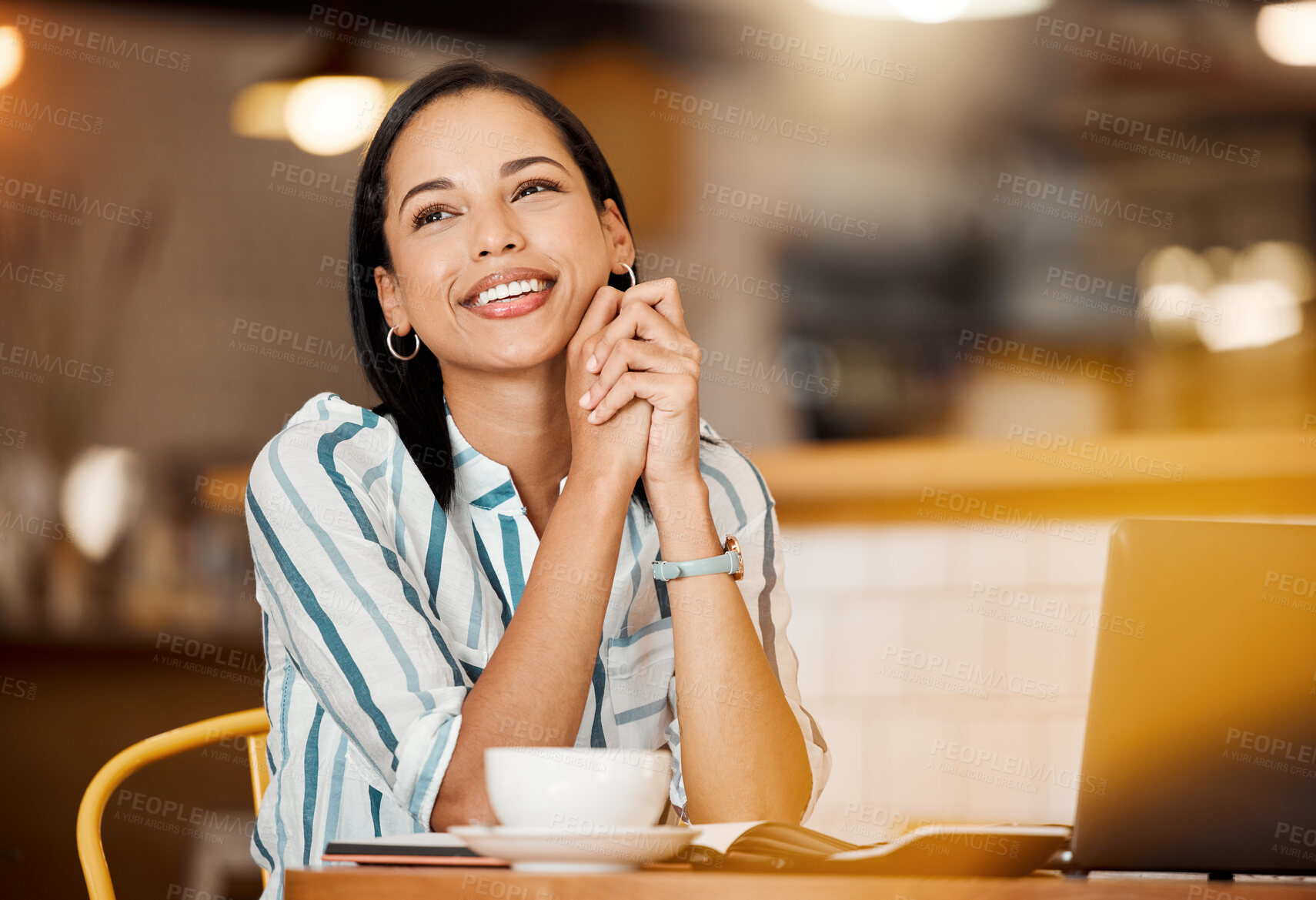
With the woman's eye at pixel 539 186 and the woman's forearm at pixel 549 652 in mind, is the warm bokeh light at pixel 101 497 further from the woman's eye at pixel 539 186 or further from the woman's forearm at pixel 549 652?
the woman's forearm at pixel 549 652

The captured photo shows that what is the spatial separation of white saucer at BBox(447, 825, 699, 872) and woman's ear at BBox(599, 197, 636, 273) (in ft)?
3.01

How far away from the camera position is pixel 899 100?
3131mm

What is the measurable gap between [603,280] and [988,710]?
1.80 metres

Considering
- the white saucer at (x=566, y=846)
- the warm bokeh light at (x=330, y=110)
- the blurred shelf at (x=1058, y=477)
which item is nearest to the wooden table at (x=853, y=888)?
the white saucer at (x=566, y=846)

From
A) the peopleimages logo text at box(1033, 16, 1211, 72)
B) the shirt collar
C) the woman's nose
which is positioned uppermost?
the peopleimages logo text at box(1033, 16, 1211, 72)

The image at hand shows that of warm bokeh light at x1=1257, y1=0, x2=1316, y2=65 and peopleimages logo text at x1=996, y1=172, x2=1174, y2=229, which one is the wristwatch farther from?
warm bokeh light at x1=1257, y1=0, x2=1316, y2=65

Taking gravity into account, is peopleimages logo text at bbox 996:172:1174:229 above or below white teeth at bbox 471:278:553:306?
above

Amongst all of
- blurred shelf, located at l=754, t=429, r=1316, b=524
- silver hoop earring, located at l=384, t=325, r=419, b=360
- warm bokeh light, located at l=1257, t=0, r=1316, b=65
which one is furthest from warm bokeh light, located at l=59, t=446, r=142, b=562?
warm bokeh light, located at l=1257, t=0, r=1316, b=65

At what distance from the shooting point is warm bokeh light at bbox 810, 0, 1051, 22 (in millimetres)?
2865

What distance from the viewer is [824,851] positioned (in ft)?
1.81

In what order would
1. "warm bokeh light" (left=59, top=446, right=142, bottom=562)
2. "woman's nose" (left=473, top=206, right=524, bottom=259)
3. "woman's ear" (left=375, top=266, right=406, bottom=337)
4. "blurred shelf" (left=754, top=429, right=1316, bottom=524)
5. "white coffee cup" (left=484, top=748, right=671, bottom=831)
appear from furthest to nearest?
"warm bokeh light" (left=59, top=446, right=142, bottom=562)
"blurred shelf" (left=754, top=429, right=1316, bottom=524)
"woman's ear" (left=375, top=266, right=406, bottom=337)
"woman's nose" (left=473, top=206, right=524, bottom=259)
"white coffee cup" (left=484, top=748, right=671, bottom=831)

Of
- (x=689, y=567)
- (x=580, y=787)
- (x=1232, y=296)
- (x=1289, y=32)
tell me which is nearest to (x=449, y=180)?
(x=689, y=567)

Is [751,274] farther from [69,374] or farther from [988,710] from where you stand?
[69,374]

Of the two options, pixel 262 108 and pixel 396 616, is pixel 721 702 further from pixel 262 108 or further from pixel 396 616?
pixel 262 108
